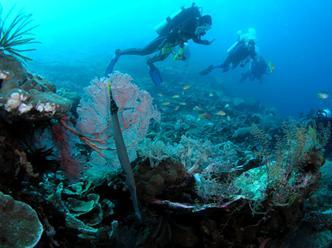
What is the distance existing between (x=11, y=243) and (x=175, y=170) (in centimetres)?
191

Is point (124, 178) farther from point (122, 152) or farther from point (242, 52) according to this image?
point (242, 52)

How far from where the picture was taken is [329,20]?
102250 mm

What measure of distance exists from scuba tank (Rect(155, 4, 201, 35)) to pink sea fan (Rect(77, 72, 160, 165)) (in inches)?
303

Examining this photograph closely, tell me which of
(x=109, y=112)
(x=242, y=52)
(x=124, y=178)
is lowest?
(x=124, y=178)

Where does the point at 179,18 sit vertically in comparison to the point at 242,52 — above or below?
below

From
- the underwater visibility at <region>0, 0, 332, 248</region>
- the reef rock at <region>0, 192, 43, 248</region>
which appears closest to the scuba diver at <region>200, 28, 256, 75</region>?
the underwater visibility at <region>0, 0, 332, 248</region>

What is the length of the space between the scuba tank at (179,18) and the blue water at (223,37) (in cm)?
1441

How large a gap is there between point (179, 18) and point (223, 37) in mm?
81647

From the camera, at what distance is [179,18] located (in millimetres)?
10656

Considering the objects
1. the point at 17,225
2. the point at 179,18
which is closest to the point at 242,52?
the point at 179,18

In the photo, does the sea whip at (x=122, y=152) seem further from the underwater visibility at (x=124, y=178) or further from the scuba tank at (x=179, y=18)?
the scuba tank at (x=179, y=18)

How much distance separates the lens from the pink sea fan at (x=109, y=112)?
3.34m

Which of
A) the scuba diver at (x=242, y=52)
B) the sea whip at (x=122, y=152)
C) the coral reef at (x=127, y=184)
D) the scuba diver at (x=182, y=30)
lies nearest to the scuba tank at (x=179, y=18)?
the scuba diver at (x=182, y=30)

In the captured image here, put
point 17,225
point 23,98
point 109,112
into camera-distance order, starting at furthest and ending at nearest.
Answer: point 109,112, point 23,98, point 17,225
